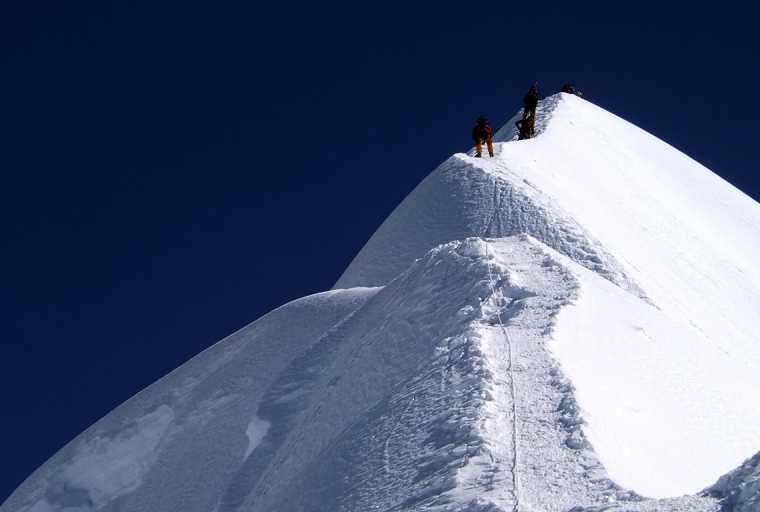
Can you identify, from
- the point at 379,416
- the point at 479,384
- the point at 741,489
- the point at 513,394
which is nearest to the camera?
the point at 741,489

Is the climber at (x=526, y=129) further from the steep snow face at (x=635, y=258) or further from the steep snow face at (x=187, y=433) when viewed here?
the steep snow face at (x=187, y=433)

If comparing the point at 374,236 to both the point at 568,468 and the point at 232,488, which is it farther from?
the point at 568,468

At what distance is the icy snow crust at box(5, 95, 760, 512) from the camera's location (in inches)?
466

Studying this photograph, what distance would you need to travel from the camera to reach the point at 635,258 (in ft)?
76.8

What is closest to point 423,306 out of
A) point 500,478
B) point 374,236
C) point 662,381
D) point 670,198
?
point 662,381

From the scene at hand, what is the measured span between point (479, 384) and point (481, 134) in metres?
14.6

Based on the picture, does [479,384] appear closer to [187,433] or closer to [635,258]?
[187,433]

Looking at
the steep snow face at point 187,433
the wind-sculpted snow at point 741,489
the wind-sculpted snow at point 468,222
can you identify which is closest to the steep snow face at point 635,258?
the wind-sculpted snow at point 468,222

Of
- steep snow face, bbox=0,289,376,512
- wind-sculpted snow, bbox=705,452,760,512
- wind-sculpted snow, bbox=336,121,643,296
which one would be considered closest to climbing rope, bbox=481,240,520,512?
wind-sculpted snow, bbox=705,452,760,512

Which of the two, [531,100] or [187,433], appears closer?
[187,433]

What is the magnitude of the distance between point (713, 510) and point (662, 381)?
5931 mm

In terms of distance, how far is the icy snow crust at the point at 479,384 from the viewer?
38.8ft

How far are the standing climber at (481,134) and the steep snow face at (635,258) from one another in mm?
490

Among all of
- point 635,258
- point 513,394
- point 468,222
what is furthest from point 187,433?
point 635,258
